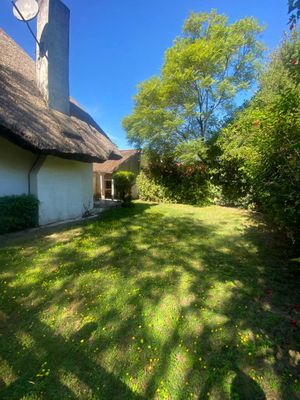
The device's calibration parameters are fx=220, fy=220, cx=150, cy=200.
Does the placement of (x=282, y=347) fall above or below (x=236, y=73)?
below

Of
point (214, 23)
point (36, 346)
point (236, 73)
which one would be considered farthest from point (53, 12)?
point (36, 346)

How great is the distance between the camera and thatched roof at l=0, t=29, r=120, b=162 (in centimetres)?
570

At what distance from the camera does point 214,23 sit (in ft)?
39.4

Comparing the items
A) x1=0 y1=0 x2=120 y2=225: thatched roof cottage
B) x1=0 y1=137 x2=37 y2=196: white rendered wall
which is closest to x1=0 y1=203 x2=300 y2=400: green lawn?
x1=0 y1=137 x2=37 y2=196: white rendered wall

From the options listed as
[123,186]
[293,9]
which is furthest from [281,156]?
[123,186]

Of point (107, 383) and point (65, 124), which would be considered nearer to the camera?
point (107, 383)

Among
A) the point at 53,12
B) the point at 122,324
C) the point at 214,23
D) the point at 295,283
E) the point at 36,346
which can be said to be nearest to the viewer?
the point at 36,346

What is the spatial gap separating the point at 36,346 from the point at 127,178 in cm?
1017

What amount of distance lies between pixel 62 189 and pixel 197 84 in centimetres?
913

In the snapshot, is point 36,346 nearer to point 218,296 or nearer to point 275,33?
point 218,296

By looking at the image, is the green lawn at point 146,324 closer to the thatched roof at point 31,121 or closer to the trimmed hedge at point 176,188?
the thatched roof at point 31,121

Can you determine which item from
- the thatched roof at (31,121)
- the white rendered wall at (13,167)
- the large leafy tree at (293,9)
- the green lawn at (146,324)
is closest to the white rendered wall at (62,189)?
the white rendered wall at (13,167)

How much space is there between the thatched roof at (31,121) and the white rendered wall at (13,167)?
70 centimetres

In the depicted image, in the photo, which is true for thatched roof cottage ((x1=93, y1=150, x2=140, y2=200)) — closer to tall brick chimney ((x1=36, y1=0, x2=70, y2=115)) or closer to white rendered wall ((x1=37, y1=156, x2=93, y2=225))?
white rendered wall ((x1=37, y1=156, x2=93, y2=225))
